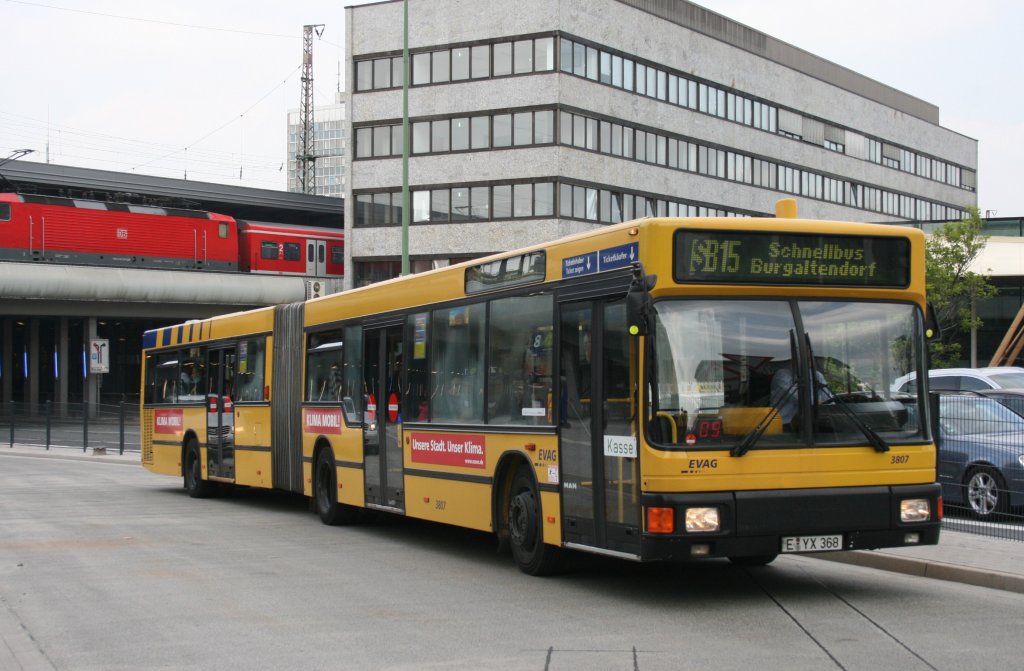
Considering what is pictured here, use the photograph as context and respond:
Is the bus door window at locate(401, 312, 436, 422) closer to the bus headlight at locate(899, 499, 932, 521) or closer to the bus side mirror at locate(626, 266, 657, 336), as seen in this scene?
the bus side mirror at locate(626, 266, 657, 336)

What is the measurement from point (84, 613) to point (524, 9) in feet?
152

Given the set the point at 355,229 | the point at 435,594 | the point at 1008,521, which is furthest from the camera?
the point at 355,229

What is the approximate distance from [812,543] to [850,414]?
102 centimetres

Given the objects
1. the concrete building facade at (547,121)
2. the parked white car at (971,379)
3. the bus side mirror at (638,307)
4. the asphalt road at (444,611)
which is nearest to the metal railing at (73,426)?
the concrete building facade at (547,121)

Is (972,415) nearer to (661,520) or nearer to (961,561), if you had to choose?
→ (961,561)

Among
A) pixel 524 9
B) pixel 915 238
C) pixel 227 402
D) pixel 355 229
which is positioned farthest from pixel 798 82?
pixel 915 238

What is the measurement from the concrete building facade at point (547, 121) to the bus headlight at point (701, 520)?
43076mm

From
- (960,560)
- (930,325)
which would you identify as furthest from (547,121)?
(930,325)

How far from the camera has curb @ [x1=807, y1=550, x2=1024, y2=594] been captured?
10.4 m

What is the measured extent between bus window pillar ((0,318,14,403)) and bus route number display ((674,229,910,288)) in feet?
188

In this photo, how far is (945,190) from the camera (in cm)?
8350

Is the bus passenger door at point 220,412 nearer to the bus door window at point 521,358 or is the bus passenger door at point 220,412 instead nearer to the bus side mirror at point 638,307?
the bus door window at point 521,358

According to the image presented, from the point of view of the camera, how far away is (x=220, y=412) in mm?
20531

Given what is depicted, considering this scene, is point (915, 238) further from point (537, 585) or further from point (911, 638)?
point (537, 585)
